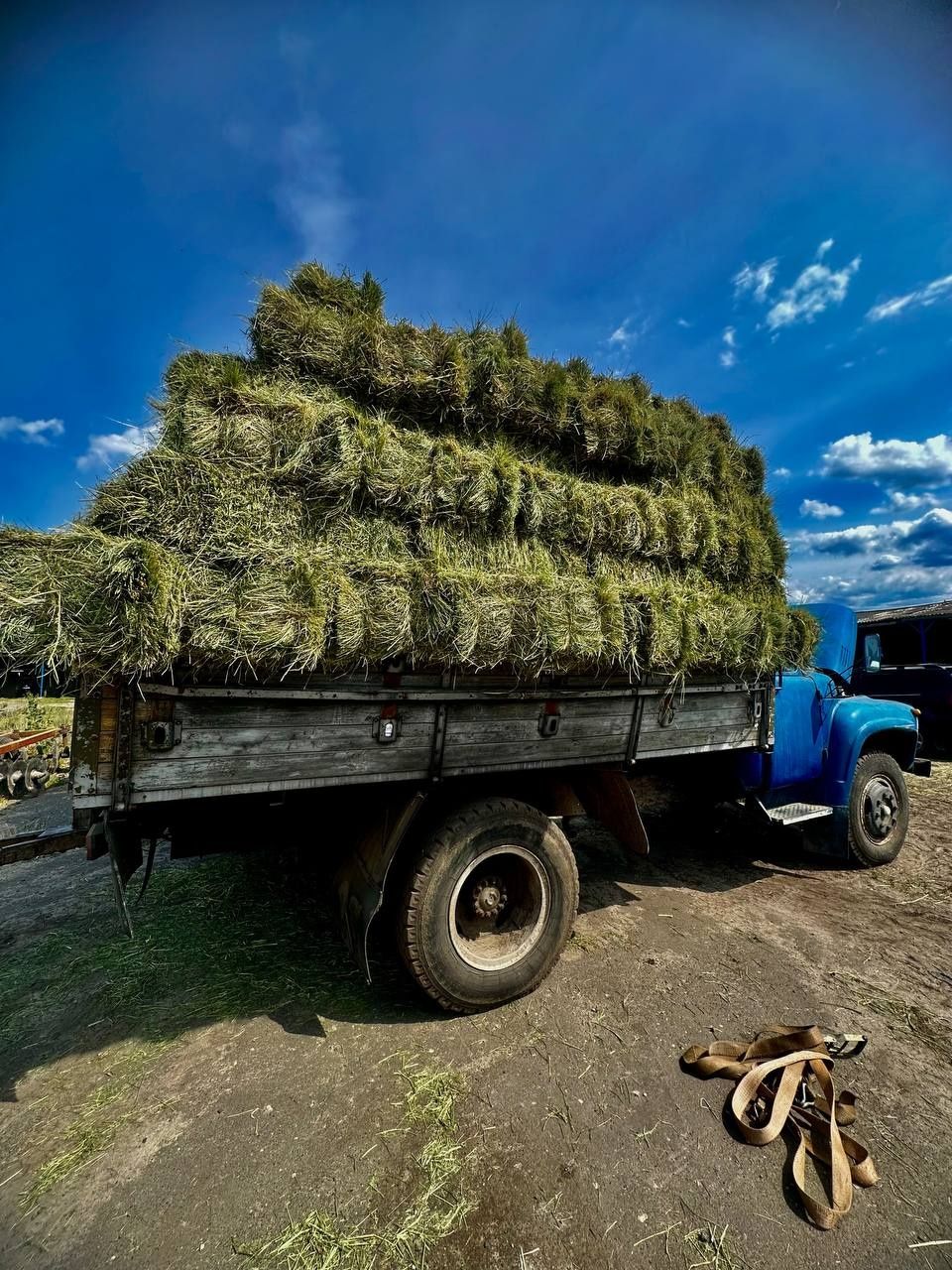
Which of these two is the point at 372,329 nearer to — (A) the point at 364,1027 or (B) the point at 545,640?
(B) the point at 545,640

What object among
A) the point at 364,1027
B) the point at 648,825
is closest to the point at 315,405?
the point at 364,1027

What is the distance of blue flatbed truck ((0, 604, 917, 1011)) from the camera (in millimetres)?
2262

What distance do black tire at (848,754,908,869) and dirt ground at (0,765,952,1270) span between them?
879mm

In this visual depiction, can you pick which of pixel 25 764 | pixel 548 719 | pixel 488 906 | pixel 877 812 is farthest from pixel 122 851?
pixel 25 764

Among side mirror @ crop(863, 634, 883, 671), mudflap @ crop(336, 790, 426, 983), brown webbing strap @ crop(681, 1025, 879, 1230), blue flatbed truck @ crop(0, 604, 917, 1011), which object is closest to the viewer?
brown webbing strap @ crop(681, 1025, 879, 1230)

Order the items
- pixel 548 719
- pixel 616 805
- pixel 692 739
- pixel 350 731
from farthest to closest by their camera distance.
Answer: pixel 692 739 < pixel 616 805 < pixel 548 719 < pixel 350 731

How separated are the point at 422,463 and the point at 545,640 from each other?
1.32 metres

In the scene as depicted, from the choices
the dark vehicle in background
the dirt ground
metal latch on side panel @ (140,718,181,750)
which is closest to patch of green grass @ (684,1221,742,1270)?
the dirt ground

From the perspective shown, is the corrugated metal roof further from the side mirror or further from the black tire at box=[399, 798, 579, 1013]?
the black tire at box=[399, 798, 579, 1013]

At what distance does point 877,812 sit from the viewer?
17.1 feet

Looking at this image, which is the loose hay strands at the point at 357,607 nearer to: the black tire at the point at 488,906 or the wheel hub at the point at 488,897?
the black tire at the point at 488,906

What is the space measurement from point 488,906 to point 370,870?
0.85 m

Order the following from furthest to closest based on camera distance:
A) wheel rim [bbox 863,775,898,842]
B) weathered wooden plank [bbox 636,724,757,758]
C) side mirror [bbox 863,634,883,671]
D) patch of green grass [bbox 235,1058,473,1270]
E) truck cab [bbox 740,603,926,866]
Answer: side mirror [bbox 863,634,883,671] → wheel rim [bbox 863,775,898,842] → truck cab [bbox 740,603,926,866] → weathered wooden plank [bbox 636,724,757,758] → patch of green grass [bbox 235,1058,473,1270]

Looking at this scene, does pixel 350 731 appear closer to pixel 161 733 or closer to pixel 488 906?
pixel 161 733
